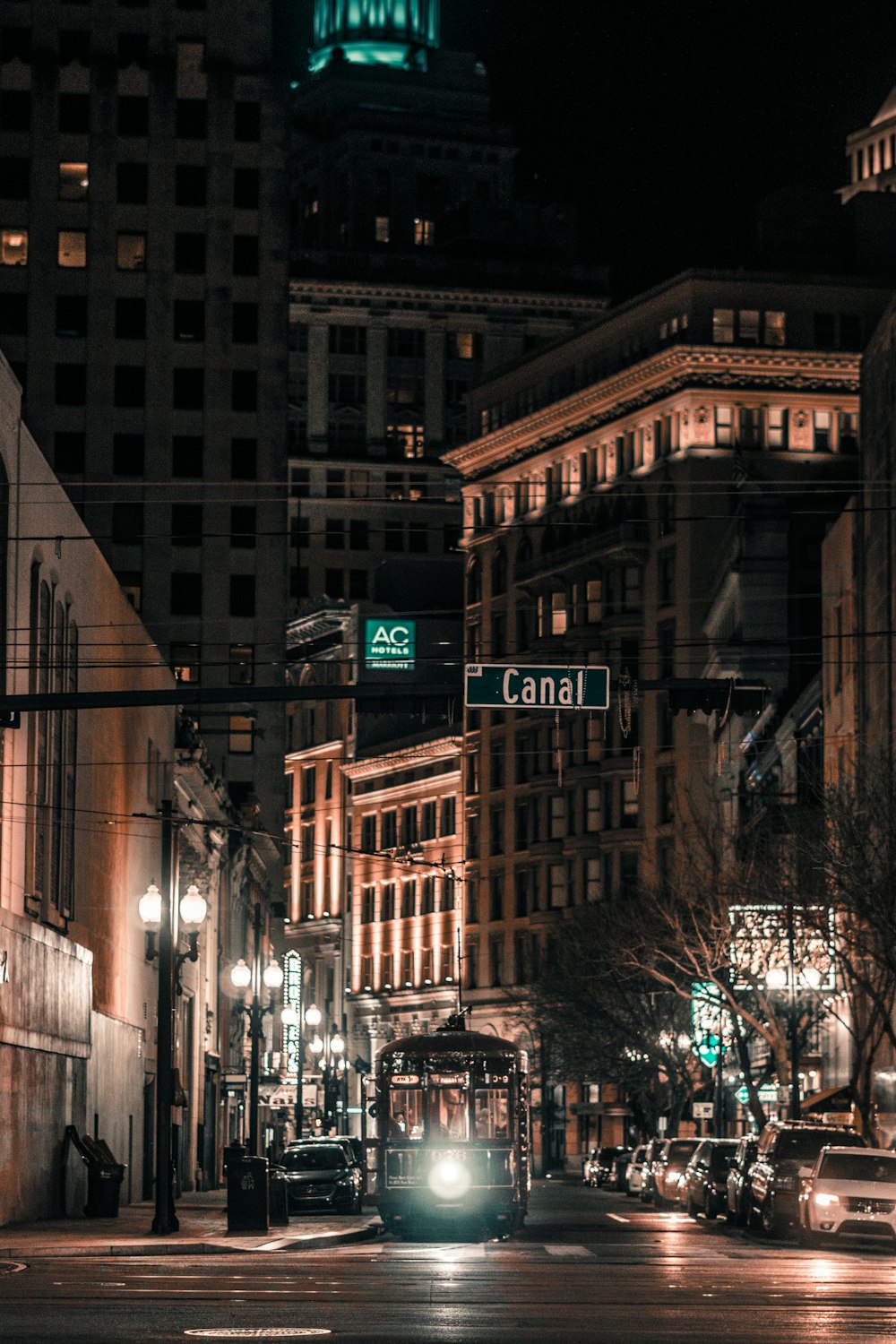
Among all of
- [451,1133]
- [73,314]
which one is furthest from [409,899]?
[451,1133]

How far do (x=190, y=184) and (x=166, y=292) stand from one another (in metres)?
5.52

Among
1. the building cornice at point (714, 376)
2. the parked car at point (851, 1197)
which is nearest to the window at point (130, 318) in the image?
the building cornice at point (714, 376)

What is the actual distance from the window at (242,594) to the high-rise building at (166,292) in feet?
0.27

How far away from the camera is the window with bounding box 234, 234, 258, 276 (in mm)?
115125

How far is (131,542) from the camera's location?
112m

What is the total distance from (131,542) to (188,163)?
18.3 meters

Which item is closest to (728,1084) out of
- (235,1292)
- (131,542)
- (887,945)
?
(131,542)

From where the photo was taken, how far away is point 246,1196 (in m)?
39.2

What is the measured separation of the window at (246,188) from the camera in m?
115

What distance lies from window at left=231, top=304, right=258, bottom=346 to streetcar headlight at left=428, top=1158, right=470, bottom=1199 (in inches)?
3011

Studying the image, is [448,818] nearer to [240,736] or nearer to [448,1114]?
[240,736]

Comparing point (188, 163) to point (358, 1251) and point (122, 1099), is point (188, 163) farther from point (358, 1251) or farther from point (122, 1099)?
point (358, 1251)

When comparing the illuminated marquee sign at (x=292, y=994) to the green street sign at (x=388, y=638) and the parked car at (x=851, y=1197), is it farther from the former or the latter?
the parked car at (x=851, y=1197)

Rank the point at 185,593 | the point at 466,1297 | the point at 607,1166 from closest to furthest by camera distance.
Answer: the point at 466,1297 < the point at 607,1166 < the point at 185,593
